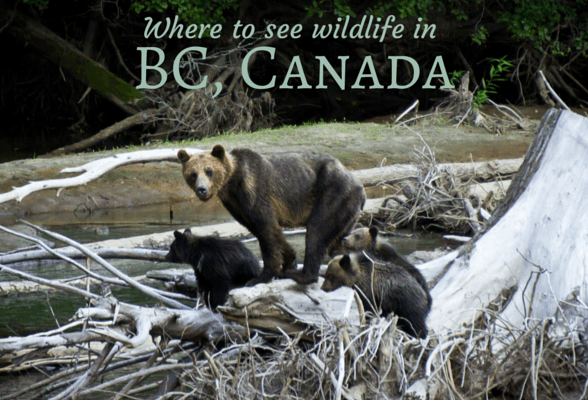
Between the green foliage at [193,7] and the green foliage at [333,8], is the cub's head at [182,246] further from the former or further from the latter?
the green foliage at [333,8]

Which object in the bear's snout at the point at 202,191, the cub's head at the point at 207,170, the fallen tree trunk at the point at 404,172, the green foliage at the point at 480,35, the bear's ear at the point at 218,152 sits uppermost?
the green foliage at the point at 480,35

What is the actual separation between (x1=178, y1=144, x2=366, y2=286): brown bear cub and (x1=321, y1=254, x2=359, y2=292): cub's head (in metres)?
0.21

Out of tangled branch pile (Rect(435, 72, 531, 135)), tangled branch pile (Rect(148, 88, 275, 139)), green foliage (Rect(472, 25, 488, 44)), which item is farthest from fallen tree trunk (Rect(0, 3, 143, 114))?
green foliage (Rect(472, 25, 488, 44))

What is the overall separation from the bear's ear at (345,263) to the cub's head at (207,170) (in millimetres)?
912

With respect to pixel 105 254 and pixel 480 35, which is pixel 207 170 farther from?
pixel 480 35

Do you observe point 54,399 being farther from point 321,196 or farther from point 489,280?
point 489,280

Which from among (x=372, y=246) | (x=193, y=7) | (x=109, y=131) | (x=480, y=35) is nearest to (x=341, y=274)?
(x=372, y=246)

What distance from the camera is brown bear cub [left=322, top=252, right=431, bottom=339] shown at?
4.18 meters

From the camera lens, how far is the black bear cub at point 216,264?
505 centimetres

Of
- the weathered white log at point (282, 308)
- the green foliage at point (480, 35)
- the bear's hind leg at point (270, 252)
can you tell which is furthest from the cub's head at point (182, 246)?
the green foliage at point (480, 35)

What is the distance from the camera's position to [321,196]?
15.5 feet

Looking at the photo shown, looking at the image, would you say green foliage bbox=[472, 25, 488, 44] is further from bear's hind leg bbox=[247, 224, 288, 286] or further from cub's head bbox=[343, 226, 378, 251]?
bear's hind leg bbox=[247, 224, 288, 286]

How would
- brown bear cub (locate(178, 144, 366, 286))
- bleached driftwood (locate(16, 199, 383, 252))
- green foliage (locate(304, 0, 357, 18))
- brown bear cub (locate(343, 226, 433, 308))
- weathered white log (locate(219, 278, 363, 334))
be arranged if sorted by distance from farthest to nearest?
green foliage (locate(304, 0, 357, 18)) < bleached driftwood (locate(16, 199, 383, 252)) < brown bear cub (locate(343, 226, 433, 308)) < brown bear cub (locate(178, 144, 366, 286)) < weathered white log (locate(219, 278, 363, 334))

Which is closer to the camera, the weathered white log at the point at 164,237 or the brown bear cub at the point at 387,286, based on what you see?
the brown bear cub at the point at 387,286
